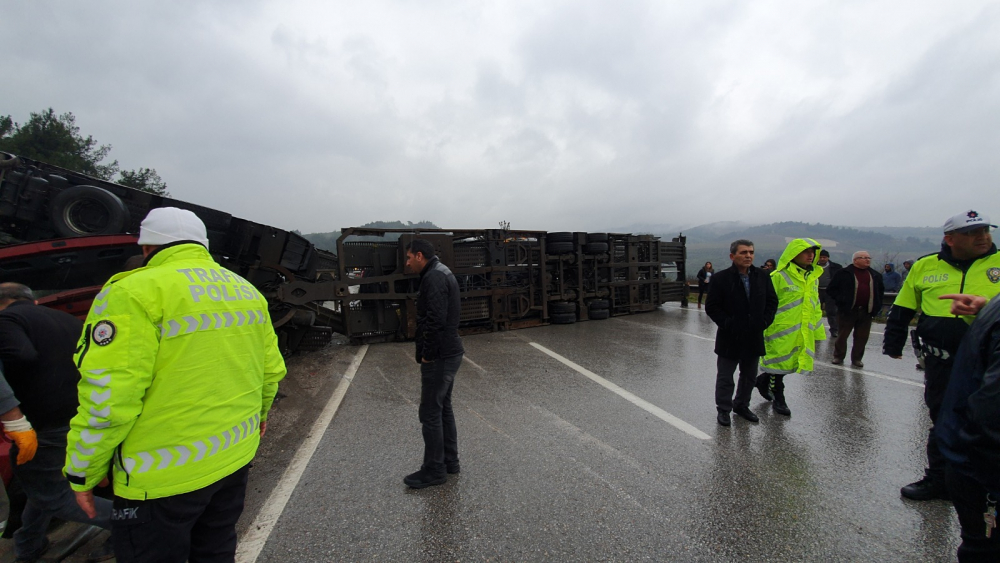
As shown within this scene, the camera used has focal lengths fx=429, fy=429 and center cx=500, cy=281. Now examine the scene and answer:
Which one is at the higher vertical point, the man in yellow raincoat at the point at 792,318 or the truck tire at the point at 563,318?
the man in yellow raincoat at the point at 792,318

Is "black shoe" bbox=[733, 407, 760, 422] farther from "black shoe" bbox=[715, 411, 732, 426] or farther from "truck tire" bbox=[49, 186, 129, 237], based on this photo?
"truck tire" bbox=[49, 186, 129, 237]

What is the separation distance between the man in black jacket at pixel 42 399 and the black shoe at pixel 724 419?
4.59 m

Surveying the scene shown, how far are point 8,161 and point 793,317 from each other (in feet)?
27.3

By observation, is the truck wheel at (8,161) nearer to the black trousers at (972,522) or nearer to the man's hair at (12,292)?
the man's hair at (12,292)

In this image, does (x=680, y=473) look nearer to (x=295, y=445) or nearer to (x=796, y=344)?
(x=796, y=344)

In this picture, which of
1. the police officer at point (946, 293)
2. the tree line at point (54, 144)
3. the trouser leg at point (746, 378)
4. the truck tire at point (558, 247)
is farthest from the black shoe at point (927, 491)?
the tree line at point (54, 144)

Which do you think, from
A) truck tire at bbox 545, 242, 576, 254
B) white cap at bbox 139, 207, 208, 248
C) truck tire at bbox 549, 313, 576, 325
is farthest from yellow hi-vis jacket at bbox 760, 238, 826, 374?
truck tire at bbox 545, 242, 576, 254

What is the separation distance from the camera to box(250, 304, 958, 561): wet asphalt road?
243 centimetres

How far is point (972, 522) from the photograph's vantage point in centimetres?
190

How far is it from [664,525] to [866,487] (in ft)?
5.30

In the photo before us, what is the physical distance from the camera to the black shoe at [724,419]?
411cm

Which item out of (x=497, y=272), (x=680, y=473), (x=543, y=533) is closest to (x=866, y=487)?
(x=680, y=473)

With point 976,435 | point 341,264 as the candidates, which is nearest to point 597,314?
point 341,264

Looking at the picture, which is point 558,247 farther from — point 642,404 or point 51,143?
point 51,143
